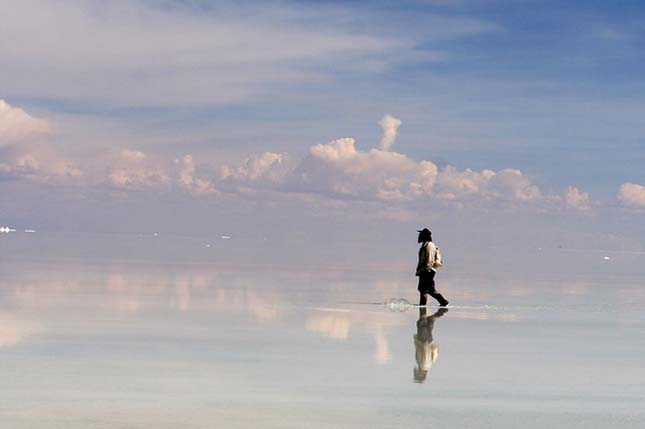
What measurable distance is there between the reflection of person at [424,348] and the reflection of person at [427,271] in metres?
2.55

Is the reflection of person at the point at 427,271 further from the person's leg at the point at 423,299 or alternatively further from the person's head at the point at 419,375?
the person's head at the point at 419,375

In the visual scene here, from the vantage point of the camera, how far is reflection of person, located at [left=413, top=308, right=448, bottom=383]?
15.3 m

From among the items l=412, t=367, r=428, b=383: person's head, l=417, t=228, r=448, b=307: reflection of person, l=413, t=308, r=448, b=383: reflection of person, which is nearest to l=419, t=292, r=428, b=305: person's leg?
l=417, t=228, r=448, b=307: reflection of person

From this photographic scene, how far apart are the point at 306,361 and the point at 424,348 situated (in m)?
2.84

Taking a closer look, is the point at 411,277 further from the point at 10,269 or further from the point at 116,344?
the point at 116,344

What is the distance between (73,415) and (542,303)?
70.3 ft

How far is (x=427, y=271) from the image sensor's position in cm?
2861

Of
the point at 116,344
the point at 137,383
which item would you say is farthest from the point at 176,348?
the point at 137,383

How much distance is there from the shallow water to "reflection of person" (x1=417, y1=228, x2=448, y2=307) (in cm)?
53

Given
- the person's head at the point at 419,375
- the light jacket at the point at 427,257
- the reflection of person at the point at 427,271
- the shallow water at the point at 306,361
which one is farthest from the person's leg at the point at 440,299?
the person's head at the point at 419,375

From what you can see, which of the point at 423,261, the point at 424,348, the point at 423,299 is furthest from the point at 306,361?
the point at 423,261

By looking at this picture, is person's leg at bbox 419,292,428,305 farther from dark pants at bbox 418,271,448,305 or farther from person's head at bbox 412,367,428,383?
person's head at bbox 412,367,428,383

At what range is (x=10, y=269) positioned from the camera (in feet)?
139

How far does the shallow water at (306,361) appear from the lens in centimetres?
1169
